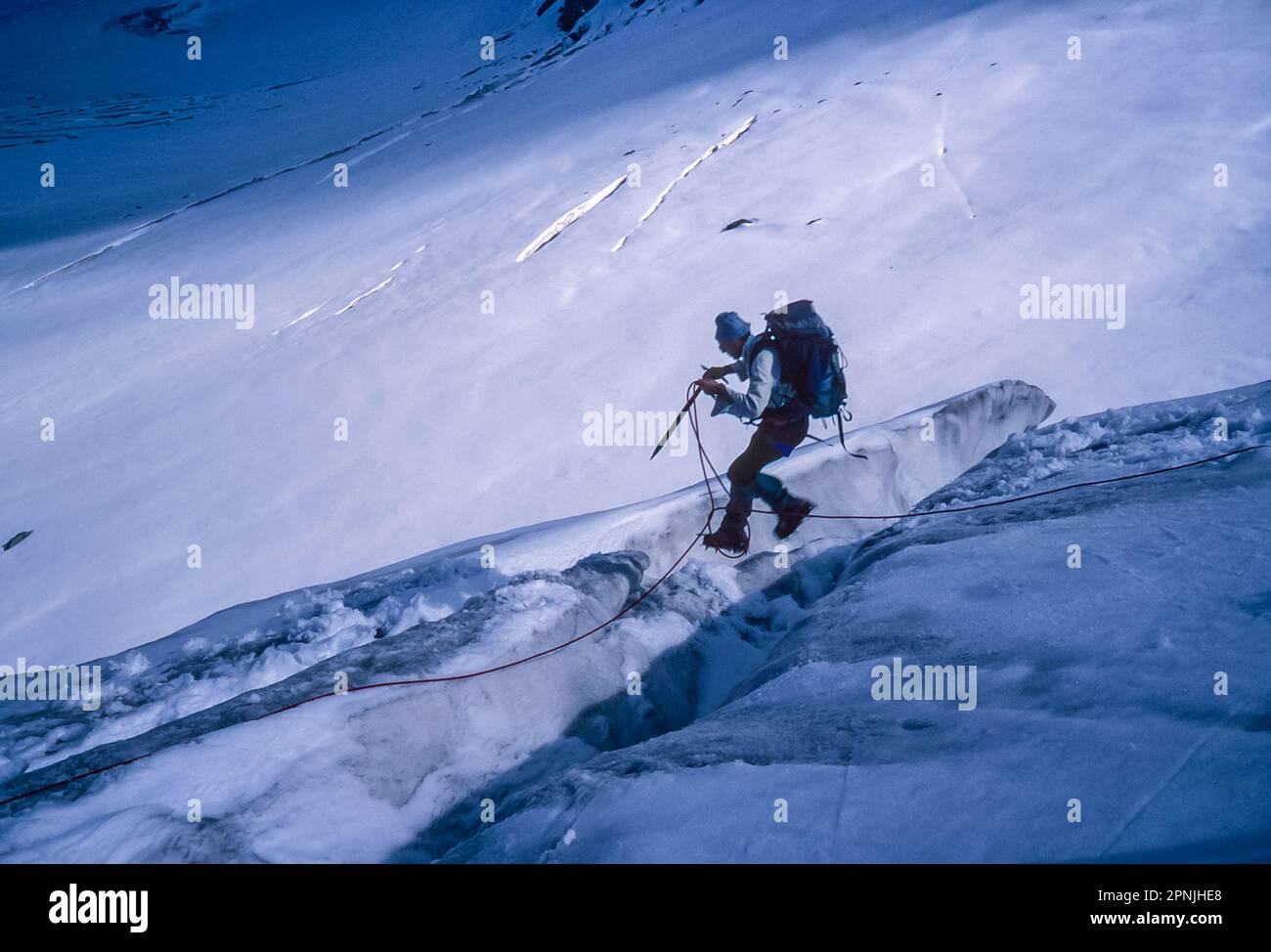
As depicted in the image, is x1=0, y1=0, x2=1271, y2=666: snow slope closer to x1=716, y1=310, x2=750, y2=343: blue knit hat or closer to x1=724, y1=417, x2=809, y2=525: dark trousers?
x1=724, y1=417, x2=809, y2=525: dark trousers

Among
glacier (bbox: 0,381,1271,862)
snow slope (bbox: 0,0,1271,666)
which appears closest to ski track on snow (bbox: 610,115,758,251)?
snow slope (bbox: 0,0,1271,666)

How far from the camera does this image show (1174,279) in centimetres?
837

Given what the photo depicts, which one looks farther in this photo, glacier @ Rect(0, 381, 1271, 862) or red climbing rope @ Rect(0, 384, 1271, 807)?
red climbing rope @ Rect(0, 384, 1271, 807)

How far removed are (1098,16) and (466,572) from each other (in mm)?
13826

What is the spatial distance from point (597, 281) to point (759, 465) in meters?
5.82

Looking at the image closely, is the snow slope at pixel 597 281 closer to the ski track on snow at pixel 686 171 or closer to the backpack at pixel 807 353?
the ski track on snow at pixel 686 171

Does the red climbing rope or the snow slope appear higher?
the snow slope

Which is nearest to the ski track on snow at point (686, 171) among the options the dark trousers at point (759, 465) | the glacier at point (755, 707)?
the dark trousers at point (759, 465)

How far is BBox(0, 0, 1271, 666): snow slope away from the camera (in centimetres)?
715

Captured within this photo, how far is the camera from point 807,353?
4.34 m

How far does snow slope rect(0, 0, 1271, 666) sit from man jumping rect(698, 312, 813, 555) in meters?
2.16

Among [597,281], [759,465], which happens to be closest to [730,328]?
[759,465]
